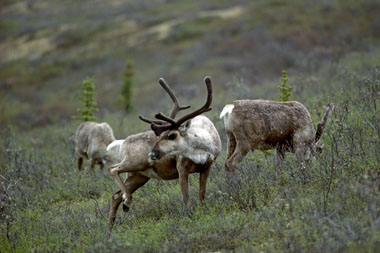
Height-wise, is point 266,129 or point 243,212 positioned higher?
point 266,129

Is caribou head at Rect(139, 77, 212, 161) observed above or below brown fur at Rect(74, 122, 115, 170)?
above

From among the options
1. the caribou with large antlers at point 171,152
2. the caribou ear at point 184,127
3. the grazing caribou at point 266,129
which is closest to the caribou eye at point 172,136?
the caribou with large antlers at point 171,152

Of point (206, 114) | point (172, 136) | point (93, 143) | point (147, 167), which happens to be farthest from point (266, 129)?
point (206, 114)

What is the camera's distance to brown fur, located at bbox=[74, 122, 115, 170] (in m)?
12.7

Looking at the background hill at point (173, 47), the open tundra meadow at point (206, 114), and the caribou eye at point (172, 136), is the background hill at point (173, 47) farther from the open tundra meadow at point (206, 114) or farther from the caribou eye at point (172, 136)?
the caribou eye at point (172, 136)

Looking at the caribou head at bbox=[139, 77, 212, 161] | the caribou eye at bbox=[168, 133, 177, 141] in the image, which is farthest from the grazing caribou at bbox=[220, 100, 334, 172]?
the caribou eye at bbox=[168, 133, 177, 141]

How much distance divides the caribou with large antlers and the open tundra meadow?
441 millimetres

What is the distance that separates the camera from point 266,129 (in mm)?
7605

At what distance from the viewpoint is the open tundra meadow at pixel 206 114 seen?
5.88 metres

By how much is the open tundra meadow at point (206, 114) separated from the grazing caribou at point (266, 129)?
33 centimetres

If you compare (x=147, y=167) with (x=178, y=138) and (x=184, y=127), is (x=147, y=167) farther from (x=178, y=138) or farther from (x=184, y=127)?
(x=184, y=127)

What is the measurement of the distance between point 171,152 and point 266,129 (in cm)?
175

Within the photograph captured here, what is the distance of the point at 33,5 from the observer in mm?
75125

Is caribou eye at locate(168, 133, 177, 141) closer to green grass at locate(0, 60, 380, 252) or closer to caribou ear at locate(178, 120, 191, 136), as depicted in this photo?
caribou ear at locate(178, 120, 191, 136)
